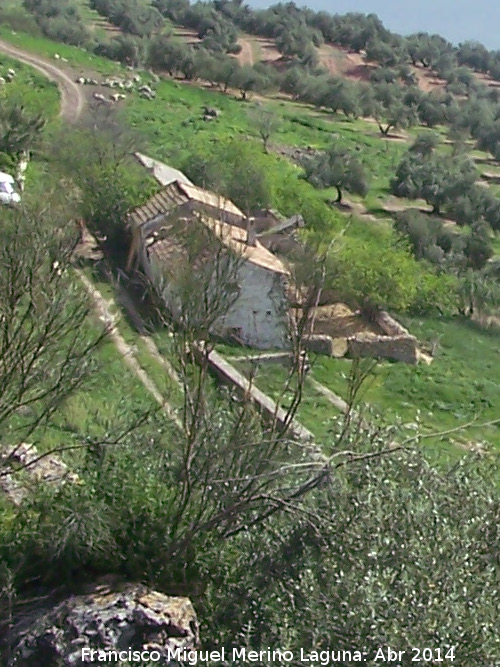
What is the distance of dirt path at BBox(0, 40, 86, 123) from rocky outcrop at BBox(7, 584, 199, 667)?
33.8 metres

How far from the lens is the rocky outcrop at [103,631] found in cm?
680

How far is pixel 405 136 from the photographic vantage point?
64.5 metres

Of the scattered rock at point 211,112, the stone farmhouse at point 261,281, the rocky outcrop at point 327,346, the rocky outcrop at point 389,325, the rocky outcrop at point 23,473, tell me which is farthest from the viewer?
the scattered rock at point 211,112

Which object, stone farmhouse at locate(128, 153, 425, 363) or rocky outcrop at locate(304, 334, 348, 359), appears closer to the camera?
stone farmhouse at locate(128, 153, 425, 363)

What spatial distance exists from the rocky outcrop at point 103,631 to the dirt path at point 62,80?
33.8 metres

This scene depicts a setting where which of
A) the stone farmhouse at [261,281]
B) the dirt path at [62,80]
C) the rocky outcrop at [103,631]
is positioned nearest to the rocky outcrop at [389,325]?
the stone farmhouse at [261,281]

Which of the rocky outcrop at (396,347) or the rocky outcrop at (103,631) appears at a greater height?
the rocky outcrop at (103,631)

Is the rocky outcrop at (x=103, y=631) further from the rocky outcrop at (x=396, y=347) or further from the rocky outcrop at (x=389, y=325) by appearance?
the rocky outcrop at (x=389, y=325)

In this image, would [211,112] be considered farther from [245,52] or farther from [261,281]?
[261,281]

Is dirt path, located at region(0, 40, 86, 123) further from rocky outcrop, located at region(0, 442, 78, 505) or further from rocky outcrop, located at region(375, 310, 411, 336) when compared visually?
rocky outcrop, located at region(0, 442, 78, 505)

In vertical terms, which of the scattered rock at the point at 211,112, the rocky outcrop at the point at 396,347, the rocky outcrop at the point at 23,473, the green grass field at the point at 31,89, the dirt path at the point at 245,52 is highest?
the dirt path at the point at 245,52

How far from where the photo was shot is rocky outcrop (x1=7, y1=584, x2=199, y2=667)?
6.80 m

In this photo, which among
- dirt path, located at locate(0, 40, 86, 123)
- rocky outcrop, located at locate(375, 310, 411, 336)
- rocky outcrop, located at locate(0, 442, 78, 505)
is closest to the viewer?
rocky outcrop, located at locate(0, 442, 78, 505)

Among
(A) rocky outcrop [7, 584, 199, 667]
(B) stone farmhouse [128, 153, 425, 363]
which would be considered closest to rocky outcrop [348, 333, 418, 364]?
(B) stone farmhouse [128, 153, 425, 363]
